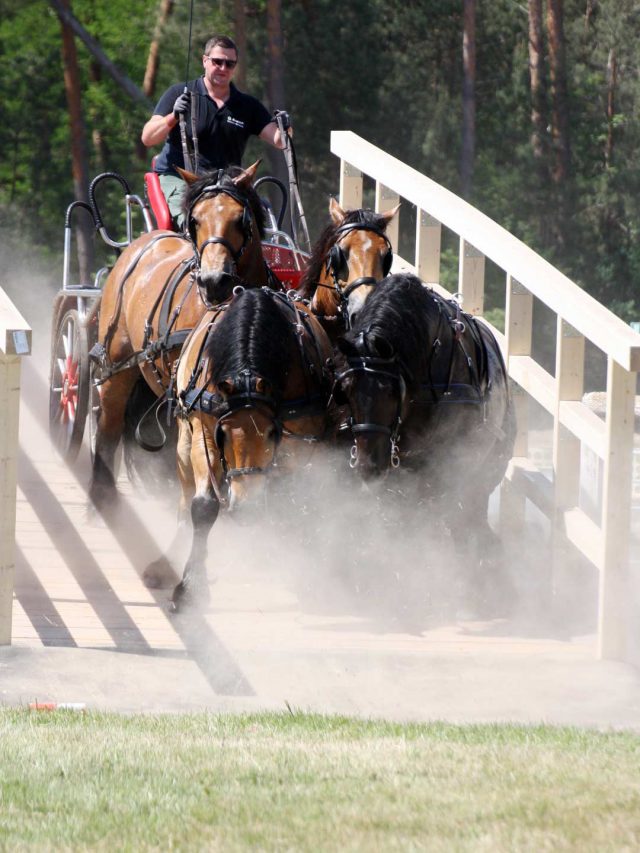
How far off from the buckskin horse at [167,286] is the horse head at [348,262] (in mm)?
296

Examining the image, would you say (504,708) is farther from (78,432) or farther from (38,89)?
(38,89)

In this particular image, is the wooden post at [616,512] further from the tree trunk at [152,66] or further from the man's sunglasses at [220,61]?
the tree trunk at [152,66]

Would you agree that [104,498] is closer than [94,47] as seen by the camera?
Yes

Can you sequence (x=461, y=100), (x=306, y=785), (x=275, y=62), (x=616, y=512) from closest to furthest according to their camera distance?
(x=306, y=785), (x=616, y=512), (x=275, y=62), (x=461, y=100)

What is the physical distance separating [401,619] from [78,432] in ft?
11.7

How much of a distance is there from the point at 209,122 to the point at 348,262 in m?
1.80

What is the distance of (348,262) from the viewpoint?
707 centimetres

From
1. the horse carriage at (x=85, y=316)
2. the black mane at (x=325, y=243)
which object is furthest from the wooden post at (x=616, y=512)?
the horse carriage at (x=85, y=316)

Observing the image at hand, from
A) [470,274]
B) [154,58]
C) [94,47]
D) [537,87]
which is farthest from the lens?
[154,58]

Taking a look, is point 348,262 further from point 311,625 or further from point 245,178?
point 311,625

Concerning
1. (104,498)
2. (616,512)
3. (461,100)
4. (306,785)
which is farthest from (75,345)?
(461,100)

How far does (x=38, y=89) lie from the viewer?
33.2m

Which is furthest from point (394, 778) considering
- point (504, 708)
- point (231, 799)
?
point (504, 708)

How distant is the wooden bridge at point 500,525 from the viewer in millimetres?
5602
